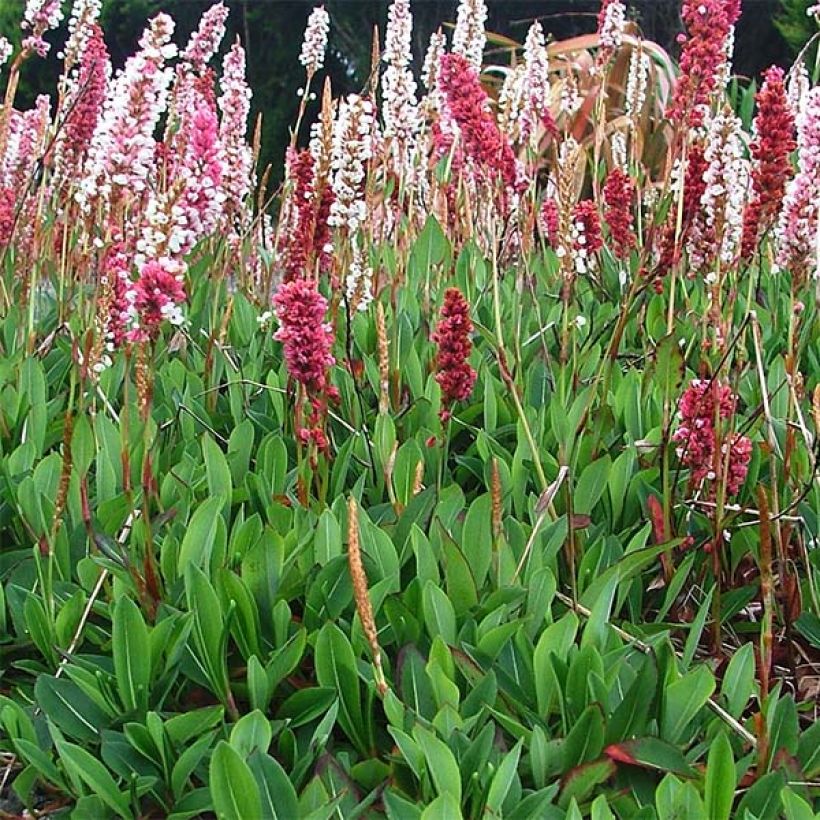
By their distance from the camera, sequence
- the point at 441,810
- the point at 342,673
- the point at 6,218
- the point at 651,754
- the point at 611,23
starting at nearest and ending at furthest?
the point at 441,810
the point at 651,754
the point at 342,673
the point at 6,218
the point at 611,23

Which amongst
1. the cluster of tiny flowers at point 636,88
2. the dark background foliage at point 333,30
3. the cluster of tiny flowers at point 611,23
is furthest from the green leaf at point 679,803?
the dark background foliage at point 333,30

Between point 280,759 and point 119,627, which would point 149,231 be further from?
point 280,759

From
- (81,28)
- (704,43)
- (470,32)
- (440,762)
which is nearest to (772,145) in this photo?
(704,43)

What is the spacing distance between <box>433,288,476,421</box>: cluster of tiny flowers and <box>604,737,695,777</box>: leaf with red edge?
652 mm

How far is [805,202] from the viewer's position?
6.74ft

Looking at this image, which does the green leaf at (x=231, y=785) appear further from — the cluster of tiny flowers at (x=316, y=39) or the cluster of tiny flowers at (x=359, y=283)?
the cluster of tiny flowers at (x=316, y=39)

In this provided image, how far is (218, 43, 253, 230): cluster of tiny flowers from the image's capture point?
3.01 meters

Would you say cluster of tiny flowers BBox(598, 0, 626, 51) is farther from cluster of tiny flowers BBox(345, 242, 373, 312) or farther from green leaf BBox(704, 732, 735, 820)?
green leaf BBox(704, 732, 735, 820)

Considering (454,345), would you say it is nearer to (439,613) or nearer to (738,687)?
(439,613)

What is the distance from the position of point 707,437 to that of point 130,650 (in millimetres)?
944

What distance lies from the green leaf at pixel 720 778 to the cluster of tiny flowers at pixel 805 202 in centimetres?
100

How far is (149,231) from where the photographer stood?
1585mm

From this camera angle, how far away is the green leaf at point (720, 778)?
4.49ft

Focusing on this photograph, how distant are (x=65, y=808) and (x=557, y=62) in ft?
24.8
